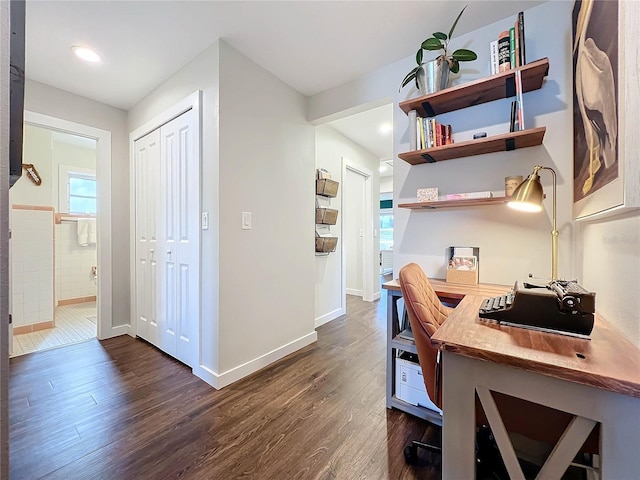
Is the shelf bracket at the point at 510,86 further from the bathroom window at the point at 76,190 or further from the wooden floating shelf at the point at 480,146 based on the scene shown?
the bathroom window at the point at 76,190

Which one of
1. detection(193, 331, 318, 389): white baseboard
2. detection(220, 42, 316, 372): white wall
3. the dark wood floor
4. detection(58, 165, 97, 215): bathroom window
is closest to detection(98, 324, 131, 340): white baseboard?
the dark wood floor

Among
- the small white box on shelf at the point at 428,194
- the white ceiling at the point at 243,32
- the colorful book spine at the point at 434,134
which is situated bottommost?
the small white box on shelf at the point at 428,194

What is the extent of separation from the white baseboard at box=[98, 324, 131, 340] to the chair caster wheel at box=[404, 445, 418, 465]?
2.95m

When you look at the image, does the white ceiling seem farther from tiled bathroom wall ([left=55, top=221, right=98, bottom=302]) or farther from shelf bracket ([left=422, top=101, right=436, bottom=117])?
tiled bathroom wall ([left=55, top=221, right=98, bottom=302])

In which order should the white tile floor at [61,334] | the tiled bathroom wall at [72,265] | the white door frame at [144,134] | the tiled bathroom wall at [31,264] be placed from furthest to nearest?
the tiled bathroom wall at [72,265]
the tiled bathroom wall at [31,264]
the white tile floor at [61,334]
the white door frame at [144,134]

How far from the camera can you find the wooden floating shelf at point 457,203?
60.6 inches

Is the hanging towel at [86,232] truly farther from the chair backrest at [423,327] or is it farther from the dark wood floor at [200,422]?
the chair backrest at [423,327]

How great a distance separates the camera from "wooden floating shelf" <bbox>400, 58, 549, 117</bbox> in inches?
56.2

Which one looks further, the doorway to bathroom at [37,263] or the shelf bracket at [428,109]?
the doorway to bathroom at [37,263]

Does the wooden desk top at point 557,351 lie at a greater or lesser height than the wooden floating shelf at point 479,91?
lesser

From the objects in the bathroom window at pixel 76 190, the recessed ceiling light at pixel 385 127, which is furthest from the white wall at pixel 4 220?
the bathroom window at pixel 76 190

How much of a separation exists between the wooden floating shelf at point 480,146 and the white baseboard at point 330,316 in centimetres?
211

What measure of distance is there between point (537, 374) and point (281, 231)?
6.34 feet

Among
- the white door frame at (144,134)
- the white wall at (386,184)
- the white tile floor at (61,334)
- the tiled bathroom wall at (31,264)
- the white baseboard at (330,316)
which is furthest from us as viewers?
the white wall at (386,184)
